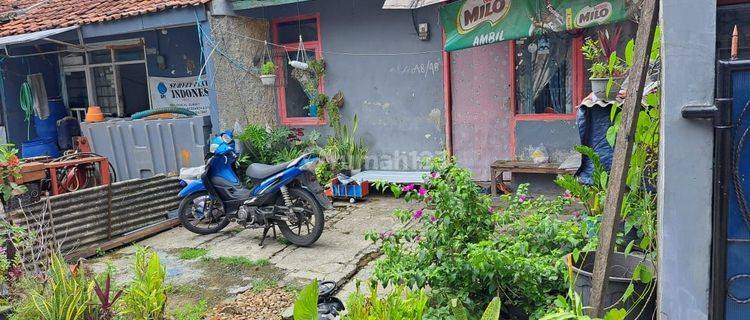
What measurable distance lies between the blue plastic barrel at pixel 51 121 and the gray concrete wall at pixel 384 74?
5.61 m

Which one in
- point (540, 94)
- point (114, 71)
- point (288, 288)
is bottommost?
point (288, 288)

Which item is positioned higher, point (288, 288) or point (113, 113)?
point (113, 113)

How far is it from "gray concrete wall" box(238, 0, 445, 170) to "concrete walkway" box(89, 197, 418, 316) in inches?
64.3

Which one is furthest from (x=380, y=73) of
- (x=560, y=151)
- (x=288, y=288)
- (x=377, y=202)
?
(x=288, y=288)

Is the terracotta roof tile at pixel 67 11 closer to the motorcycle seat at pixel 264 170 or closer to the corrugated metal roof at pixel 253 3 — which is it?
the corrugated metal roof at pixel 253 3

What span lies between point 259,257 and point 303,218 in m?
0.59

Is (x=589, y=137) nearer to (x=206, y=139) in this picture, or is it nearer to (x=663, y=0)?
(x=663, y=0)

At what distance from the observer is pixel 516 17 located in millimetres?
6266

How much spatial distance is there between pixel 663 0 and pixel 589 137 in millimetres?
1778

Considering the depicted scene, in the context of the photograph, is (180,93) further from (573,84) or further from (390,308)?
(390,308)

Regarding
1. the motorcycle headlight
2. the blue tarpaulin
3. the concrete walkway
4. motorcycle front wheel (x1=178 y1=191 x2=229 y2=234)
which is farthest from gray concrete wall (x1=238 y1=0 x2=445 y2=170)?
the blue tarpaulin

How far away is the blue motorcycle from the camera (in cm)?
570

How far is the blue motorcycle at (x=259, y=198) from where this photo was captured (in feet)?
18.7

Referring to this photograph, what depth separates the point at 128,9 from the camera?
871 centimetres
